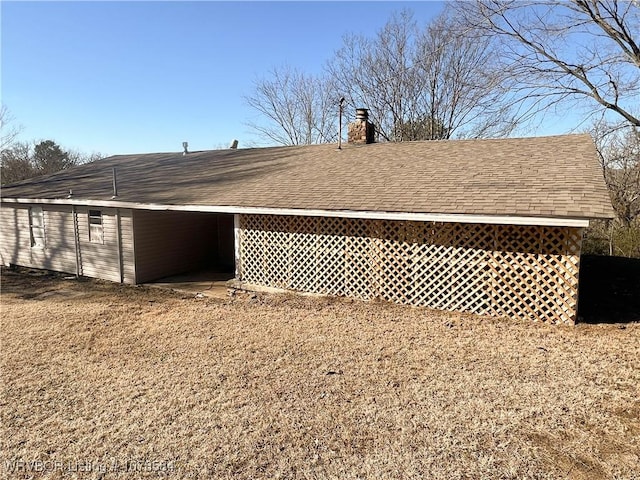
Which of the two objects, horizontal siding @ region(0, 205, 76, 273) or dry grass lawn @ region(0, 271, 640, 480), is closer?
dry grass lawn @ region(0, 271, 640, 480)

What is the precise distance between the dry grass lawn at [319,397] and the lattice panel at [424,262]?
54cm

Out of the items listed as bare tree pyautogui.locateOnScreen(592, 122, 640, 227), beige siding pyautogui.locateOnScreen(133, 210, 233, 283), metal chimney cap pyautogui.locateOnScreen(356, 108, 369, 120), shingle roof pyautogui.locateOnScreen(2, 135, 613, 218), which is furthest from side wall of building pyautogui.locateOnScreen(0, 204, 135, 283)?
bare tree pyautogui.locateOnScreen(592, 122, 640, 227)

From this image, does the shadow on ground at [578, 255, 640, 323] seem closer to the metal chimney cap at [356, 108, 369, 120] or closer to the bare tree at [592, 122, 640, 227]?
the bare tree at [592, 122, 640, 227]

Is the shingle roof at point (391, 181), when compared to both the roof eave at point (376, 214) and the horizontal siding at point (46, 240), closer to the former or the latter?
the roof eave at point (376, 214)

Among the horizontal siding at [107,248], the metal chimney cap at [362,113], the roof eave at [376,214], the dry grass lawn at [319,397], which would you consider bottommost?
the dry grass lawn at [319,397]

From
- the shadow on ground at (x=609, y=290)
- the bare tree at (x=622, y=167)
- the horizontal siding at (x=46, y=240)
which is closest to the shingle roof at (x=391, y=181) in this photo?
the horizontal siding at (x=46, y=240)

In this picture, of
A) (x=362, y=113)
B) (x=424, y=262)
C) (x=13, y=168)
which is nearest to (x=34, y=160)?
(x=13, y=168)

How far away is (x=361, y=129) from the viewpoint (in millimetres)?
13359

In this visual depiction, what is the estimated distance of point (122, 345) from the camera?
632 cm

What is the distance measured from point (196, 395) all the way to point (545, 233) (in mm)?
5995

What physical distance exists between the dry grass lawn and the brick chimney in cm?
747

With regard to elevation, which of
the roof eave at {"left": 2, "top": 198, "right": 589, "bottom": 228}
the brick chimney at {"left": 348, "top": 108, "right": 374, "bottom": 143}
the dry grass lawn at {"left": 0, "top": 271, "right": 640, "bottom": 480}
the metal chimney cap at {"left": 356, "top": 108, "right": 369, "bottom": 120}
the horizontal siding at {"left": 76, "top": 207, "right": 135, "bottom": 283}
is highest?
the metal chimney cap at {"left": 356, "top": 108, "right": 369, "bottom": 120}

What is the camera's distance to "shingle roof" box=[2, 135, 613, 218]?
23.3 ft

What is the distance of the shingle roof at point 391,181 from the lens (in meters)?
7.09
